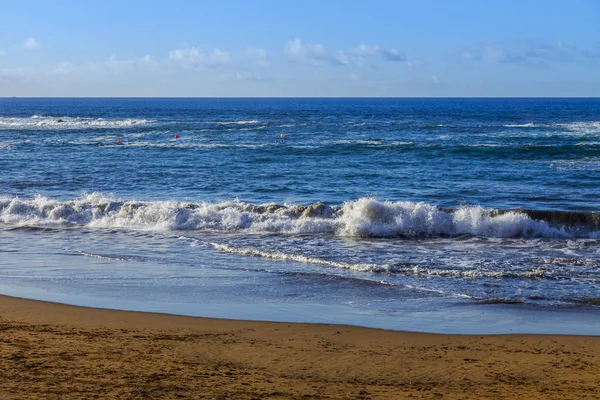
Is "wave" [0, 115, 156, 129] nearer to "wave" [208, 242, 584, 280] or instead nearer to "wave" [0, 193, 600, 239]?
"wave" [0, 193, 600, 239]

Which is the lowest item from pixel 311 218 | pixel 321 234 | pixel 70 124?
pixel 321 234

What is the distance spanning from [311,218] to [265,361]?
38.1 feet

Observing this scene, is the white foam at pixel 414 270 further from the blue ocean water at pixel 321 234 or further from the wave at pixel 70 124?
the wave at pixel 70 124

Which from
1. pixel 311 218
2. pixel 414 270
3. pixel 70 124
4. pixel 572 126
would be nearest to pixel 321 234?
pixel 311 218

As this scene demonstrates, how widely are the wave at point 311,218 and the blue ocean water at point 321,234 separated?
49mm

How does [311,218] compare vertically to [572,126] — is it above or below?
below

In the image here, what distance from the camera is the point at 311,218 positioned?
19.6 metres

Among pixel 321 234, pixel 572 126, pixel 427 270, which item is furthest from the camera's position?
pixel 572 126

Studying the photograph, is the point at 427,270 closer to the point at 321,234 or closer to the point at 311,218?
the point at 321,234

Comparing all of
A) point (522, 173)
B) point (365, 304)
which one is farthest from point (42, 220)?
point (522, 173)

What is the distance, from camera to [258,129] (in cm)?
5653

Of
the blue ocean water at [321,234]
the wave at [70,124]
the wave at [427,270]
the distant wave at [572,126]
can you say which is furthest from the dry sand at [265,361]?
the wave at [70,124]

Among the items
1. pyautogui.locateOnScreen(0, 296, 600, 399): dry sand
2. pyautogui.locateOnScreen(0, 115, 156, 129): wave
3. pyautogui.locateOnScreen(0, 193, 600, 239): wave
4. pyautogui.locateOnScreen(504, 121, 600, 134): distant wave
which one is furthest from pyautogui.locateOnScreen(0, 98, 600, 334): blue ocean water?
pyautogui.locateOnScreen(0, 115, 156, 129): wave

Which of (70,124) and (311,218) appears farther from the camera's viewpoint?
(70,124)
